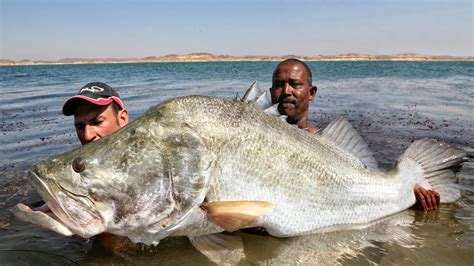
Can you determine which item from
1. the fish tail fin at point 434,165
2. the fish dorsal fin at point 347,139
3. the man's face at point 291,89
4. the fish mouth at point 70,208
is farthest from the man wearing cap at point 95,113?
the fish tail fin at point 434,165

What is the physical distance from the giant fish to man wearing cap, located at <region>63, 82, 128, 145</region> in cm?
140

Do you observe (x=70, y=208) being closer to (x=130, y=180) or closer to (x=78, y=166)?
(x=78, y=166)

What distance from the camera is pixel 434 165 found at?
15.1 ft

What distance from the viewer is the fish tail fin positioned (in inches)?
178

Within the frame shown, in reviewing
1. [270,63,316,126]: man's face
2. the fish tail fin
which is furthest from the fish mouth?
[270,63,316,126]: man's face

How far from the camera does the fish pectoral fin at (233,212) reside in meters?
2.94

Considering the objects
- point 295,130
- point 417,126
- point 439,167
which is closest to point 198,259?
point 295,130

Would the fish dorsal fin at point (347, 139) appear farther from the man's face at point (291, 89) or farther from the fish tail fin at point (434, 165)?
the man's face at point (291, 89)

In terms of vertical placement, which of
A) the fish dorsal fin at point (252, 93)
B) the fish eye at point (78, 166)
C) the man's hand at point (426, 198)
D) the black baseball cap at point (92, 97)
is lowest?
the man's hand at point (426, 198)

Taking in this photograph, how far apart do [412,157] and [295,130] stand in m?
1.68

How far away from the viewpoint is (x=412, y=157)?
4535mm

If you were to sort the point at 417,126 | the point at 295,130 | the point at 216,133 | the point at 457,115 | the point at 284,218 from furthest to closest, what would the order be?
the point at 457,115 → the point at 417,126 → the point at 295,130 → the point at 284,218 → the point at 216,133

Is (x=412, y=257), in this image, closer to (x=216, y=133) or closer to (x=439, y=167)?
(x=439, y=167)

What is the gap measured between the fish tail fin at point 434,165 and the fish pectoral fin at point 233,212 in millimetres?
2177
